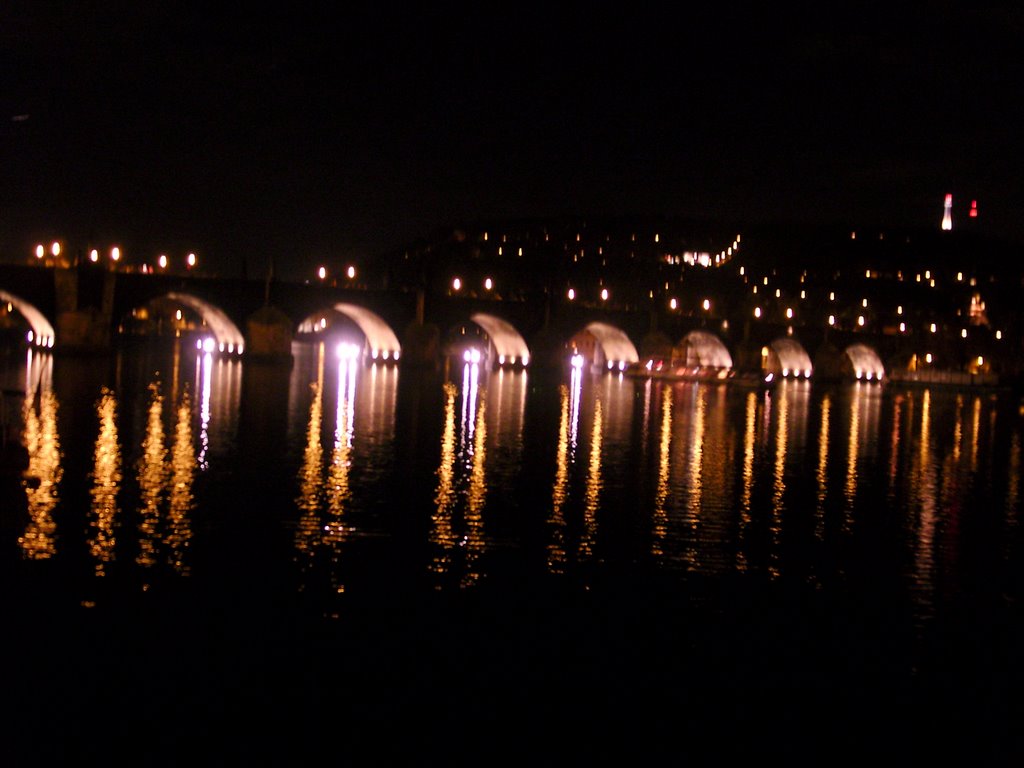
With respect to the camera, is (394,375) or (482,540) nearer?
(482,540)

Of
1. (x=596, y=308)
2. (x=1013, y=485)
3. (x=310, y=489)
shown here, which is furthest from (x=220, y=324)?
(x=1013, y=485)

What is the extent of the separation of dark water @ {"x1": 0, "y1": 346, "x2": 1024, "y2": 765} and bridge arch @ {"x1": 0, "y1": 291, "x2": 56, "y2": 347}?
33.7 meters

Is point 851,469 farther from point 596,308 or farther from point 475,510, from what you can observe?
point 596,308

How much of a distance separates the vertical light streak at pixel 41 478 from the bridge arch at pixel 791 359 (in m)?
74.9

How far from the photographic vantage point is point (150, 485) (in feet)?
45.0

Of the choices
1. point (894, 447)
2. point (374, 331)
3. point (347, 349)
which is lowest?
point (894, 447)

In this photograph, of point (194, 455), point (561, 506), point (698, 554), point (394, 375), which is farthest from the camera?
point (394, 375)

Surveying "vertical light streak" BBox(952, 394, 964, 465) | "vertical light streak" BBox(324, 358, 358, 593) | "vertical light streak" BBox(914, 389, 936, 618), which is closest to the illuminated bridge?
"vertical light streak" BBox(952, 394, 964, 465)

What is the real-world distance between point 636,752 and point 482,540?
5235 mm

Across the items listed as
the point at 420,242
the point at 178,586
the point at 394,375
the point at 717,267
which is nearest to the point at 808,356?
the point at 717,267

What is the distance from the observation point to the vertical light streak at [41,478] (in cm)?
1015

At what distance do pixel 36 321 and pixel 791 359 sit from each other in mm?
61425

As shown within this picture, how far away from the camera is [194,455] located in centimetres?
1673

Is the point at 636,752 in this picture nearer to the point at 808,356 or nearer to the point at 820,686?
the point at 820,686
